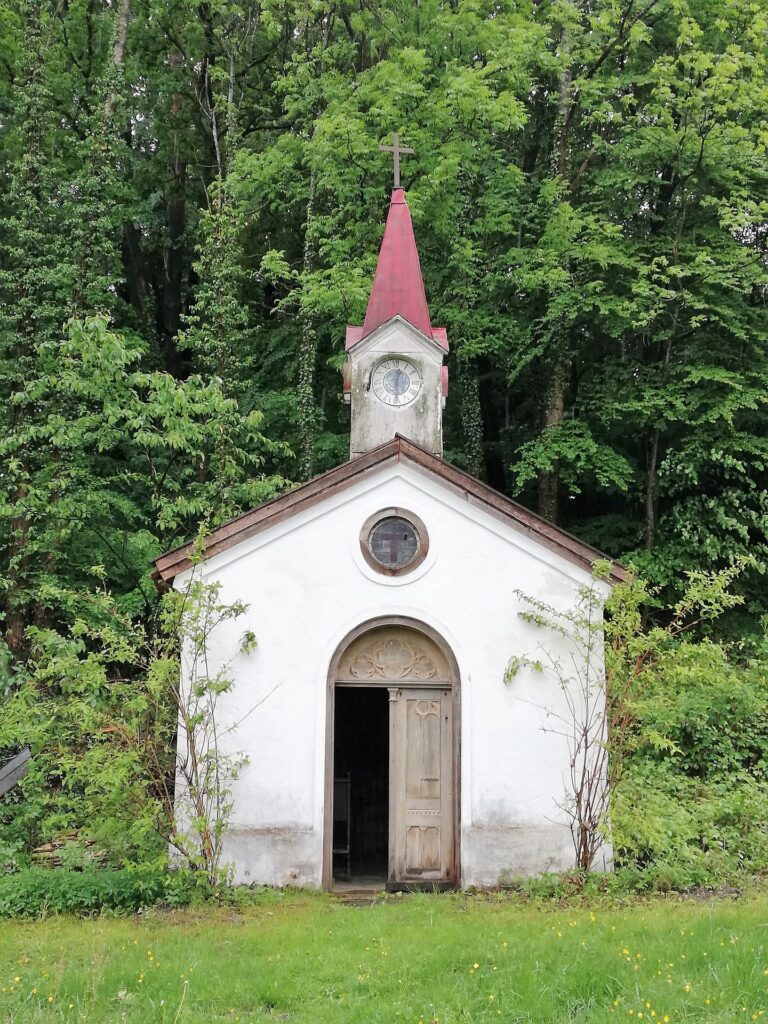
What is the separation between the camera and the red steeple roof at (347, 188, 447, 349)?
14.7 meters

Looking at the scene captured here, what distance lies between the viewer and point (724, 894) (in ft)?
34.2

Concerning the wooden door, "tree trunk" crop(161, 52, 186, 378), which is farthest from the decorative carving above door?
"tree trunk" crop(161, 52, 186, 378)

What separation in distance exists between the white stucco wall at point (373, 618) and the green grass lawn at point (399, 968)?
6.17 ft

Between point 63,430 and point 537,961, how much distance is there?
40.5 feet

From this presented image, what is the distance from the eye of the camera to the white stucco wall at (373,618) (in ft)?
37.3

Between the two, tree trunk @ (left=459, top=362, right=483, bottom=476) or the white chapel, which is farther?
tree trunk @ (left=459, top=362, right=483, bottom=476)

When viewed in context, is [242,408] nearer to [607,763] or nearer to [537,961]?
[607,763]

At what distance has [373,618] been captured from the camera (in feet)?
39.2

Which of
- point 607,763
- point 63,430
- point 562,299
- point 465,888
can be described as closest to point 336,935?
point 465,888

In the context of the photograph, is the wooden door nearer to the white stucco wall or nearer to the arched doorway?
the arched doorway

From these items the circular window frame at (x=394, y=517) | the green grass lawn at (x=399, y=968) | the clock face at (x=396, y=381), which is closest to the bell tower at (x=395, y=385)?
the clock face at (x=396, y=381)

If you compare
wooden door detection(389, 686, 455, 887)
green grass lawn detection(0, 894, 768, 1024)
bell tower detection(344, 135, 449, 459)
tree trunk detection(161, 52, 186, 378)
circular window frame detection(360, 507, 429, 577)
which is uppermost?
tree trunk detection(161, 52, 186, 378)

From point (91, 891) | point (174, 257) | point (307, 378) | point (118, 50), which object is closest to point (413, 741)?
point (91, 891)

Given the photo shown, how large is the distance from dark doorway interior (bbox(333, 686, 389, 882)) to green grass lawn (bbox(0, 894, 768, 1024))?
6.89 meters
